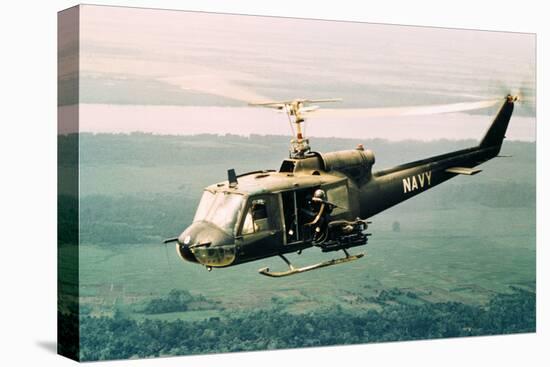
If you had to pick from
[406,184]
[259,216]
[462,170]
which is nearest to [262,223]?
[259,216]

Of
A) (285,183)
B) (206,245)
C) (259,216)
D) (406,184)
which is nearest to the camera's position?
(206,245)

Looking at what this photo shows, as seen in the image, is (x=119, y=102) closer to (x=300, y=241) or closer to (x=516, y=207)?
(x=300, y=241)

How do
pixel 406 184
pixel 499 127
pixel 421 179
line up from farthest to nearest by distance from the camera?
1. pixel 499 127
2. pixel 421 179
3. pixel 406 184

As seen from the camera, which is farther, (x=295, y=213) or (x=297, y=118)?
(x=297, y=118)

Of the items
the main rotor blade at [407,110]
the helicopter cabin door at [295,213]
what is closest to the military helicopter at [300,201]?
the helicopter cabin door at [295,213]

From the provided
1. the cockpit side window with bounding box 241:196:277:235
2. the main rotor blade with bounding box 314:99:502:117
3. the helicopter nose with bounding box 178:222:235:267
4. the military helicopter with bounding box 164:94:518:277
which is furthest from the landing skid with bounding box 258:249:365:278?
the main rotor blade with bounding box 314:99:502:117

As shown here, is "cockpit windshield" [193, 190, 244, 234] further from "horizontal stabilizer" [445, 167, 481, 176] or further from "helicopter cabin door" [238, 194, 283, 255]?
"horizontal stabilizer" [445, 167, 481, 176]

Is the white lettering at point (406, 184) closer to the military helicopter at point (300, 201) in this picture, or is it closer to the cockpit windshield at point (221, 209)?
the military helicopter at point (300, 201)

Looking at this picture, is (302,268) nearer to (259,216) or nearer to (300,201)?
(300,201)
